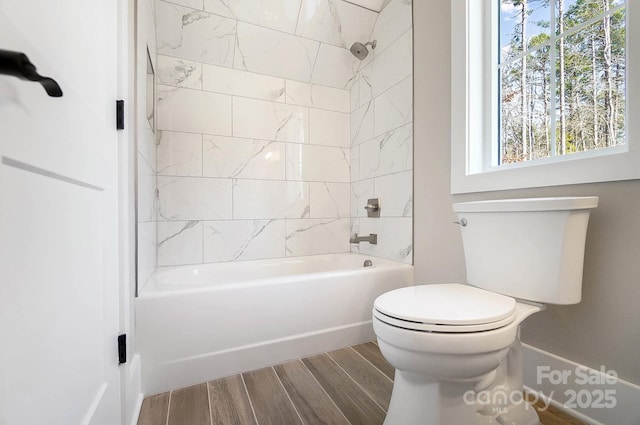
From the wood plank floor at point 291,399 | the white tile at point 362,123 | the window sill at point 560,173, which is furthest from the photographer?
the white tile at point 362,123

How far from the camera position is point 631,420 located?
0.93 m

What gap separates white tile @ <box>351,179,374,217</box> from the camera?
2.30 metres

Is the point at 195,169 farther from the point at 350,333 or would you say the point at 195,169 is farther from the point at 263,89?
the point at 350,333

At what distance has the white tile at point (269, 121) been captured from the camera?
215 centimetres

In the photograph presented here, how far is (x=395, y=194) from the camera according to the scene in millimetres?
2010

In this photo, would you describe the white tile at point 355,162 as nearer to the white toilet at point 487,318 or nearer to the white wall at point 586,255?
the white wall at point 586,255

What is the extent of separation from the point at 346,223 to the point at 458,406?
174 centimetres

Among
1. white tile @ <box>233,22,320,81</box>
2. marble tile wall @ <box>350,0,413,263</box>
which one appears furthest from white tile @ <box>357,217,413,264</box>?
white tile @ <box>233,22,320,81</box>

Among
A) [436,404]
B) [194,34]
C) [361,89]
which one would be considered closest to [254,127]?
[194,34]

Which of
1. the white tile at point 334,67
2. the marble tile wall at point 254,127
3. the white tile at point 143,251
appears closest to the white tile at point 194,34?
the marble tile wall at point 254,127

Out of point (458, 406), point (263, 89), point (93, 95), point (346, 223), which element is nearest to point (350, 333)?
point (458, 406)

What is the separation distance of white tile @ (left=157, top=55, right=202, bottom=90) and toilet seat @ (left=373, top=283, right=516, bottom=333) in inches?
77.7

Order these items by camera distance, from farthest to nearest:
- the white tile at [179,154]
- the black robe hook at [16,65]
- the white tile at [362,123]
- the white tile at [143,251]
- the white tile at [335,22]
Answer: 1. the white tile at [362,123]
2. the white tile at [335,22]
3. the white tile at [179,154]
4. the white tile at [143,251]
5. the black robe hook at [16,65]

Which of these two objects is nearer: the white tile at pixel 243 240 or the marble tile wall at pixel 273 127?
the marble tile wall at pixel 273 127
